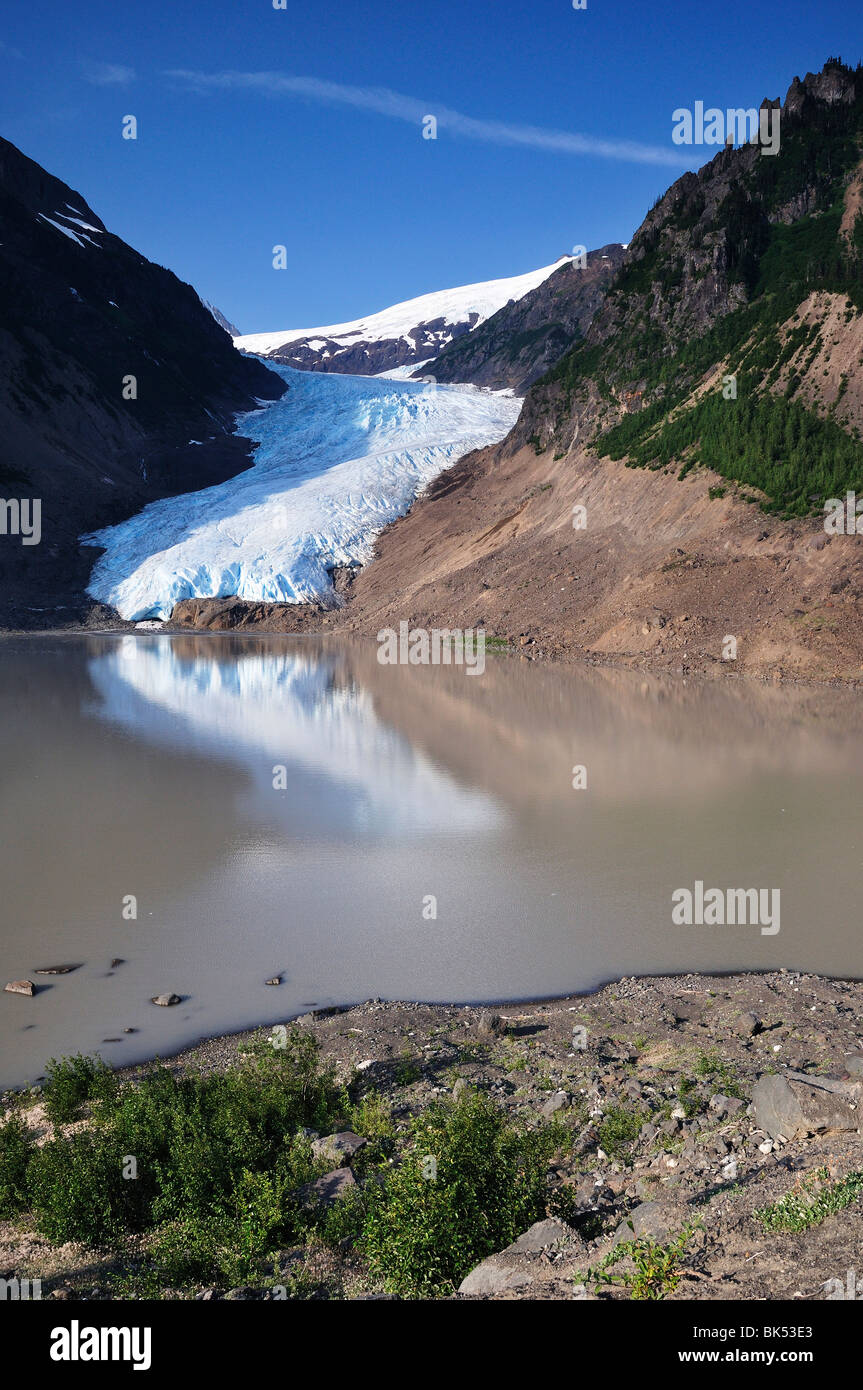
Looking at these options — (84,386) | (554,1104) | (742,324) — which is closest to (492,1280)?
(554,1104)

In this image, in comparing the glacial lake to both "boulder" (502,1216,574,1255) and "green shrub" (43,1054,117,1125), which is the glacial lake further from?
"boulder" (502,1216,574,1255)

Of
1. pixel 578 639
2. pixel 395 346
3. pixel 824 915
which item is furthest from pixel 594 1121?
pixel 395 346

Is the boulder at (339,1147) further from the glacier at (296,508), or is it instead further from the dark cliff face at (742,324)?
the glacier at (296,508)

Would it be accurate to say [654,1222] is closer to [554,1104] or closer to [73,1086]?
[554,1104]

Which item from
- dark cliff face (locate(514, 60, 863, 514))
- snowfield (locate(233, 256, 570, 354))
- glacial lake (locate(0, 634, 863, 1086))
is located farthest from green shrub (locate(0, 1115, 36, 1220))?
snowfield (locate(233, 256, 570, 354))

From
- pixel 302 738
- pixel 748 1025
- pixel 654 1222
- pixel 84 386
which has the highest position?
pixel 84 386

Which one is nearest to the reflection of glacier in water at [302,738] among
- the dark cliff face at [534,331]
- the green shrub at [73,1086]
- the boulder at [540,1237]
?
the green shrub at [73,1086]
